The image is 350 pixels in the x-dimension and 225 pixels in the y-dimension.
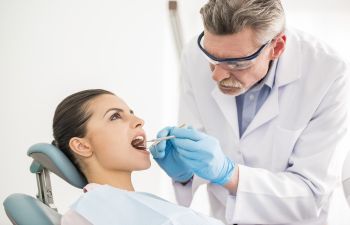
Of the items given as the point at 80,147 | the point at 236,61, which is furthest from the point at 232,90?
the point at 80,147

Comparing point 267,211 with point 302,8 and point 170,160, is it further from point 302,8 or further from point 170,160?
point 302,8

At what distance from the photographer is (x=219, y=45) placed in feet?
4.86

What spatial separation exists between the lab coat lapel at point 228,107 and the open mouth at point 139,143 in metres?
0.36

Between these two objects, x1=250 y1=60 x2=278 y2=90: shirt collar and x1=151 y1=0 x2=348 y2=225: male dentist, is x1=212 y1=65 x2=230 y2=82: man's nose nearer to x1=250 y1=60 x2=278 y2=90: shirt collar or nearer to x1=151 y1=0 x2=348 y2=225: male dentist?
x1=151 y1=0 x2=348 y2=225: male dentist

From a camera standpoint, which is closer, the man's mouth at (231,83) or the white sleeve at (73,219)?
the white sleeve at (73,219)

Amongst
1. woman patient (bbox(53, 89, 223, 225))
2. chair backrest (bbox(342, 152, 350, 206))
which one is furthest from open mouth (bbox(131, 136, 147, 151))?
chair backrest (bbox(342, 152, 350, 206))

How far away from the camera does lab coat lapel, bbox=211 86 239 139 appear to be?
1.74 metres

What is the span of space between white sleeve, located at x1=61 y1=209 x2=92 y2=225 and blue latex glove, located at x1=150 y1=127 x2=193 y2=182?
1.41 feet

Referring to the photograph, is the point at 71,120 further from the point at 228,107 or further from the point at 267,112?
the point at 267,112

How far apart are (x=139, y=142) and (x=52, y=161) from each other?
1.21 feet

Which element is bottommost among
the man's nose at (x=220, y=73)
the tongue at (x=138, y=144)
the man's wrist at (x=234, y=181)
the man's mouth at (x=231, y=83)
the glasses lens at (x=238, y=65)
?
the man's wrist at (x=234, y=181)

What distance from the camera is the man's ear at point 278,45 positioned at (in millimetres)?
1565

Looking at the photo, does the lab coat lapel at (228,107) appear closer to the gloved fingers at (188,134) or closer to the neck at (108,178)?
the gloved fingers at (188,134)

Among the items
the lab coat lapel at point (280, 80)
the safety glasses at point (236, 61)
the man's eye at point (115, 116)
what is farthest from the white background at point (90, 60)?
the safety glasses at point (236, 61)
